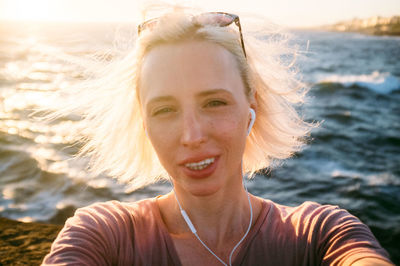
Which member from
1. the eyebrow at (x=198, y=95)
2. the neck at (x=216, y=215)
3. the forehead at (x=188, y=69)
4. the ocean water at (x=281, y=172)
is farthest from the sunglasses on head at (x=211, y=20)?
the neck at (x=216, y=215)

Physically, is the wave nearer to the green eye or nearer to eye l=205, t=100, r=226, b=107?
eye l=205, t=100, r=226, b=107

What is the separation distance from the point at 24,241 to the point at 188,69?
2928 mm

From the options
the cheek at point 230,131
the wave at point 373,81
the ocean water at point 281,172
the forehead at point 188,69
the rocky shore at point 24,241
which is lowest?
the wave at point 373,81

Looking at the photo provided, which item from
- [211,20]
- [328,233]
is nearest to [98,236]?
[328,233]

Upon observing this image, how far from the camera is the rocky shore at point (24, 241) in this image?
3.39m

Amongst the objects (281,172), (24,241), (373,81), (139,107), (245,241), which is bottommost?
(373,81)

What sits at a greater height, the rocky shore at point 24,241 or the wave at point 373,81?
the rocky shore at point 24,241

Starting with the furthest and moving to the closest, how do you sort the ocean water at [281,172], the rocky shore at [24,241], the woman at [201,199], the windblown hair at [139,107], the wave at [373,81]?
the wave at [373,81] → the ocean water at [281,172] → the rocky shore at [24,241] → the windblown hair at [139,107] → the woman at [201,199]

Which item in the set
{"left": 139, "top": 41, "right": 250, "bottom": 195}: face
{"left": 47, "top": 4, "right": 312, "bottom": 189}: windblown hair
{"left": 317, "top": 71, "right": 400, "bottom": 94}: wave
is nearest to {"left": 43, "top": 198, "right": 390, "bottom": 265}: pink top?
{"left": 139, "top": 41, "right": 250, "bottom": 195}: face

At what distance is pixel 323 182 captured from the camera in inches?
292

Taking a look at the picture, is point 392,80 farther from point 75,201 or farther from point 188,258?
point 188,258

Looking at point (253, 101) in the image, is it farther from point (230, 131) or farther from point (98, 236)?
point (98, 236)

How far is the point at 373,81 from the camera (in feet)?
73.0

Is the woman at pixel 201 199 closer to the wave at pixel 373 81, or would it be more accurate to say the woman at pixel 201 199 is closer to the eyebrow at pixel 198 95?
the eyebrow at pixel 198 95
